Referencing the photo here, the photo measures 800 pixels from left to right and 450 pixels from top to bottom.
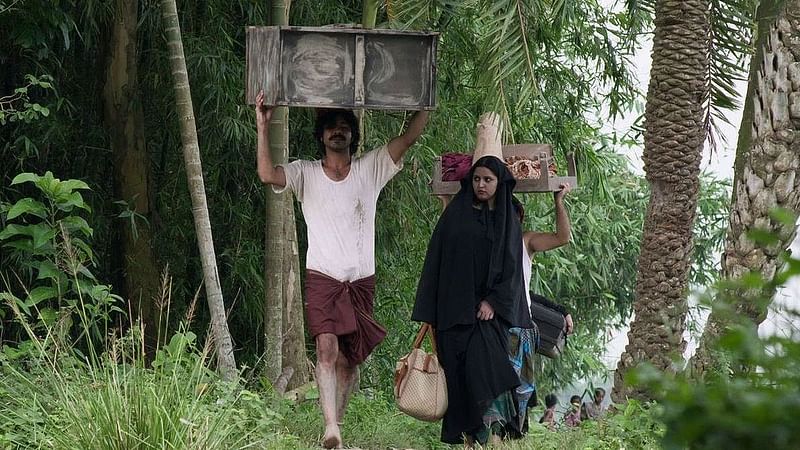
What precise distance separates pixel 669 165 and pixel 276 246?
309 centimetres

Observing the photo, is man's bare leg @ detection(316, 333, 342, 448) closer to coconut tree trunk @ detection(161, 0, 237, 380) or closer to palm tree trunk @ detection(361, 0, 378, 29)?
coconut tree trunk @ detection(161, 0, 237, 380)

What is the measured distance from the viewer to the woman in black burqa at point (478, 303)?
779 cm

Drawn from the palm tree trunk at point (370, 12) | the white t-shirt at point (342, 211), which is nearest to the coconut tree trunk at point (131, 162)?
the palm tree trunk at point (370, 12)

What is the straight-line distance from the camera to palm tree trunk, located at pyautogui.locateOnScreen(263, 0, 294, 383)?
33.4ft

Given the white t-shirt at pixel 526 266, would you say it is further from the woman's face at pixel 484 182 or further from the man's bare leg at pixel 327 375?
the man's bare leg at pixel 327 375

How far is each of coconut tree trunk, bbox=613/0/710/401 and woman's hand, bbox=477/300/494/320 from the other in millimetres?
2054

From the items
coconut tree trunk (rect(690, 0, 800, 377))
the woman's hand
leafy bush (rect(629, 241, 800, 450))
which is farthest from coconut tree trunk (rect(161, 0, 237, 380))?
leafy bush (rect(629, 241, 800, 450))

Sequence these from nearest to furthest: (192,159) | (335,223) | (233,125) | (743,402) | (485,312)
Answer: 1. (743,402)
2. (335,223)
3. (485,312)
4. (192,159)
5. (233,125)

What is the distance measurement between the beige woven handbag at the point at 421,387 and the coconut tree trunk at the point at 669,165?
2204 millimetres

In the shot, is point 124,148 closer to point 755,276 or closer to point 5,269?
point 5,269

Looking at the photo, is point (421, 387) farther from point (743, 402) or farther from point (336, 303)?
point (743, 402)

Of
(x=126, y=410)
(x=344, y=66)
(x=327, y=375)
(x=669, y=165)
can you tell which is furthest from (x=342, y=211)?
(x=669, y=165)

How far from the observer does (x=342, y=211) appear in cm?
732

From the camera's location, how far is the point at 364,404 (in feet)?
29.9
